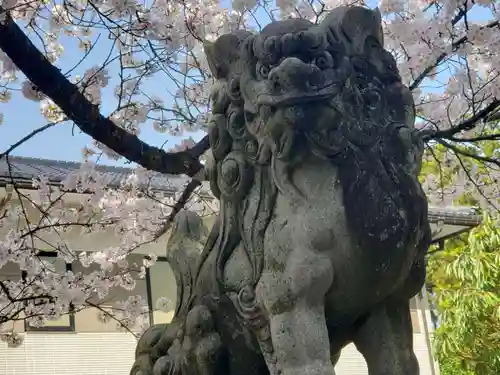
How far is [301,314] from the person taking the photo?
2102 millimetres

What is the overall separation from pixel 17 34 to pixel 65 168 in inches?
298

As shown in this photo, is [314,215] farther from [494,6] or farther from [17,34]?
[494,6]

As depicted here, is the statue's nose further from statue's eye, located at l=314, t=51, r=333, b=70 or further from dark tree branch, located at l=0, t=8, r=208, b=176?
dark tree branch, located at l=0, t=8, r=208, b=176

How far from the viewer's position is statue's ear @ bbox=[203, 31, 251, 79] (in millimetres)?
2434

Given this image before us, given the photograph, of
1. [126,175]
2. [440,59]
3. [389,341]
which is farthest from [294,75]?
[126,175]

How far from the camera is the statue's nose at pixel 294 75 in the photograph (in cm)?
217

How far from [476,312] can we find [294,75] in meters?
7.98

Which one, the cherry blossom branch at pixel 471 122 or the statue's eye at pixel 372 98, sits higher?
the cherry blossom branch at pixel 471 122

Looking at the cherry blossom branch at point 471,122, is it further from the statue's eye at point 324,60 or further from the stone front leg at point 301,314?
the stone front leg at point 301,314

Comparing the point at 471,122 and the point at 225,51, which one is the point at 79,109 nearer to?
the point at 225,51

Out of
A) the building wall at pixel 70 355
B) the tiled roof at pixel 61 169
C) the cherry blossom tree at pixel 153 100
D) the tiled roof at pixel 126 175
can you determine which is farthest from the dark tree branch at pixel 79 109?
the building wall at pixel 70 355

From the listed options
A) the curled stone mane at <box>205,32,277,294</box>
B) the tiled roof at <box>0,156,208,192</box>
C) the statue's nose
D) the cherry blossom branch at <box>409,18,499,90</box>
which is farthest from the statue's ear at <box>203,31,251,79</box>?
the tiled roof at <box>0,156,208,192</box>

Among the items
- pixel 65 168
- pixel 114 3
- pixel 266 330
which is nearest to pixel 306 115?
pixel 266 330

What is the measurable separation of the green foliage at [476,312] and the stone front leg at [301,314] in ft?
25.1
